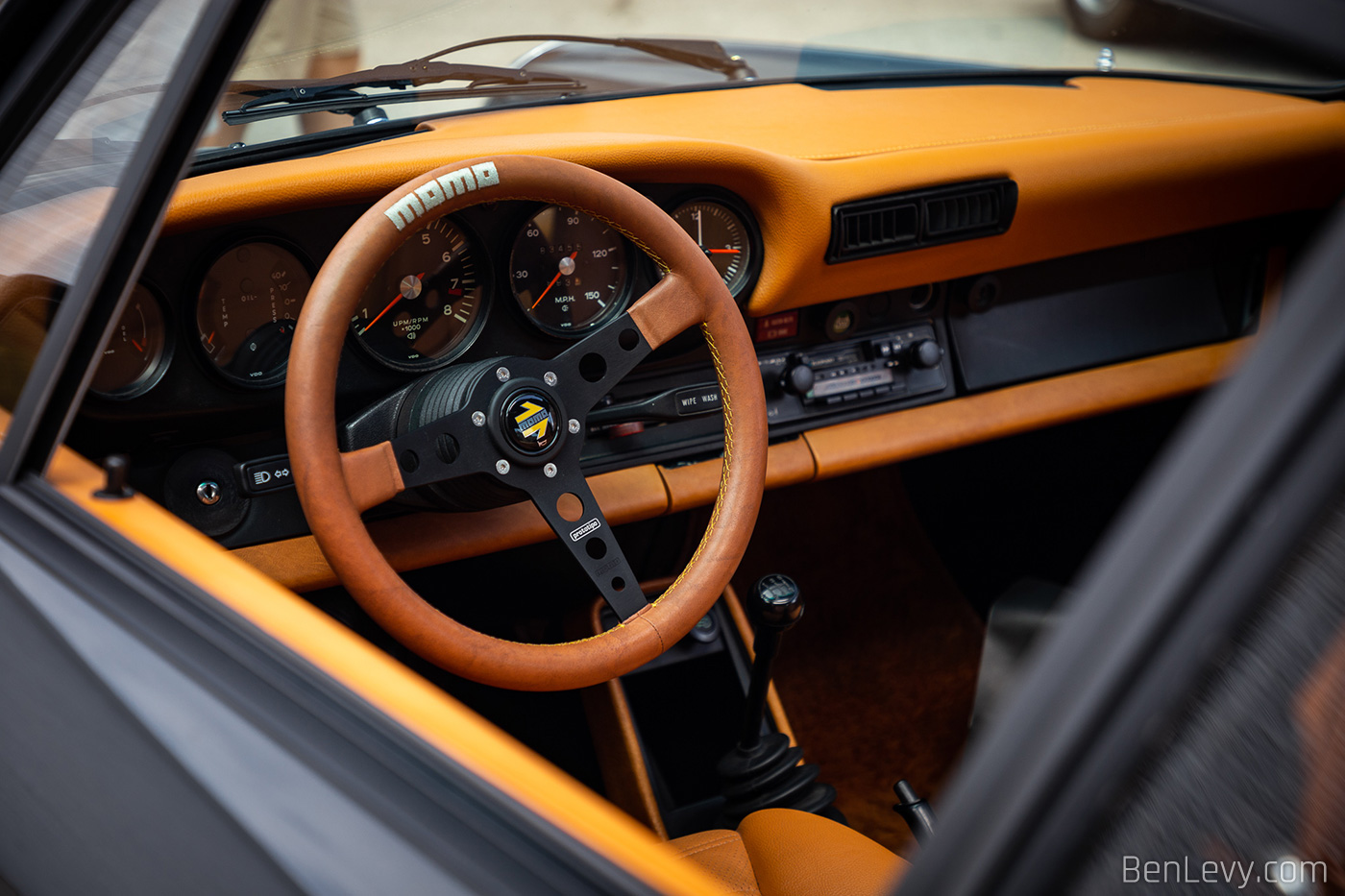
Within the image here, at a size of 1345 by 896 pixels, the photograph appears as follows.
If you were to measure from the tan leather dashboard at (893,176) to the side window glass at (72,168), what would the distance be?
398 millimetres

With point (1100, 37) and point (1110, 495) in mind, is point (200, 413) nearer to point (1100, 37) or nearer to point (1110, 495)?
point (1110, 495)

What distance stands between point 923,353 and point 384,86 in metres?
1.19

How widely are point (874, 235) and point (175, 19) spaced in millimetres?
1356

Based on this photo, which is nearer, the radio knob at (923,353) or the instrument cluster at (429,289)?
the instrument cluster at (429,289)

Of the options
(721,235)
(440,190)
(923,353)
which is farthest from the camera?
(923,353)

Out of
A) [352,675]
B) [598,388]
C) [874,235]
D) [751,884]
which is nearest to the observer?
[352,675]

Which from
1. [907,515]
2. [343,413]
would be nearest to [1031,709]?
[343,413]

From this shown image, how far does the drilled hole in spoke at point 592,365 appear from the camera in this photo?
1496 millimetres

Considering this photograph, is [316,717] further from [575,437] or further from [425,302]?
[425,302]

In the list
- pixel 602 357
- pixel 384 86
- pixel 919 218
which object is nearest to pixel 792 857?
pixel 602 357

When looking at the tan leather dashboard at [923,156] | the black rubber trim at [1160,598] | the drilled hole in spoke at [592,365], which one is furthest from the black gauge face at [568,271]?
the black rubber trim at [1160,598]

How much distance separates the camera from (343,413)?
1.64 metres

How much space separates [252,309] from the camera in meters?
1.56

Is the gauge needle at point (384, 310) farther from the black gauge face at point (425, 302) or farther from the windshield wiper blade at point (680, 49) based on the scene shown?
the windshield wiper blade at point (680, 49)
